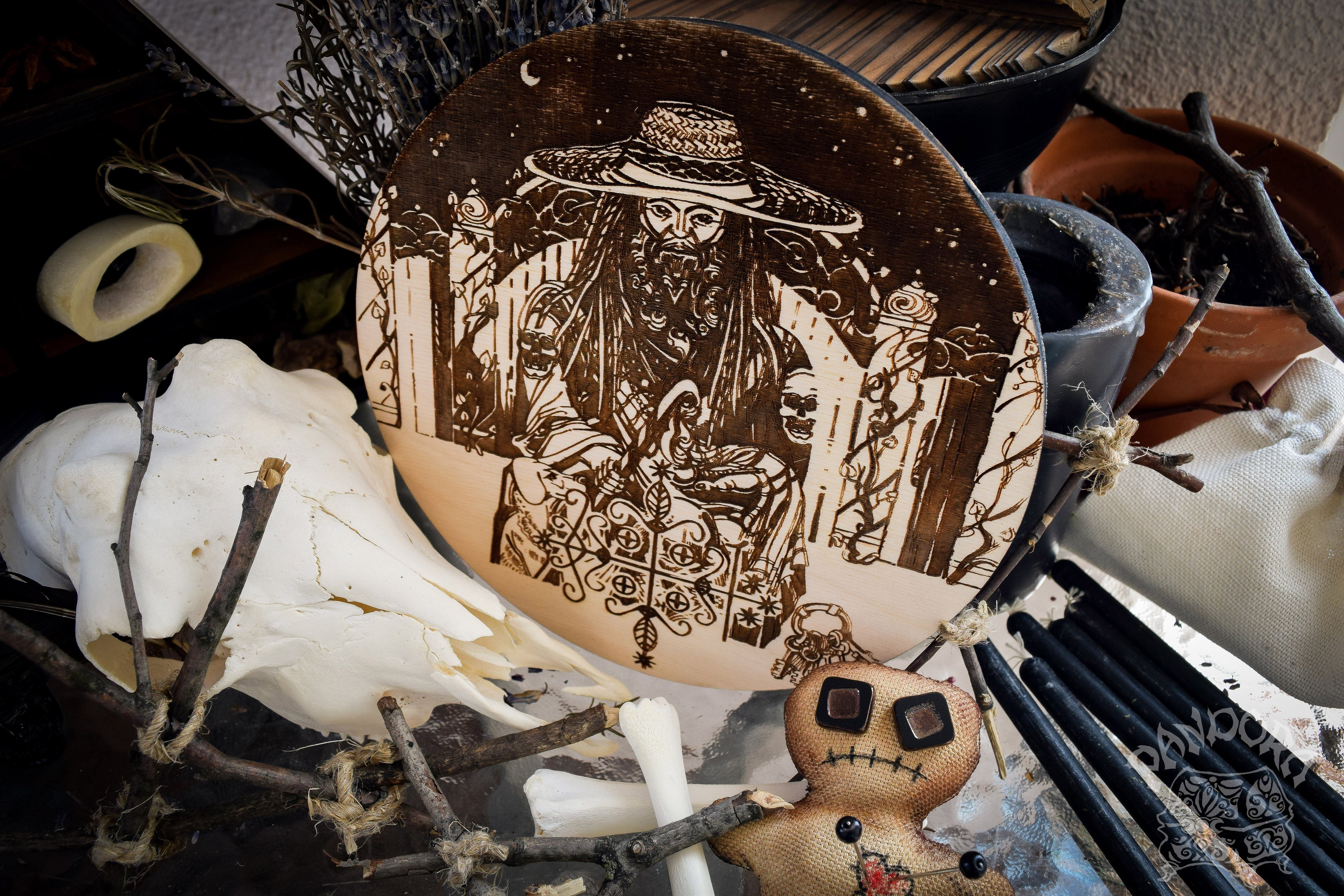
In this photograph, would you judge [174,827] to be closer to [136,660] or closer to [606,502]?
[136,660]

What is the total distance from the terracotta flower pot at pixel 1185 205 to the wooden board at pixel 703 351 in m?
0.44

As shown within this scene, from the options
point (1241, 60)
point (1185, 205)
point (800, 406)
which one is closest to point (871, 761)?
point (800, 406)

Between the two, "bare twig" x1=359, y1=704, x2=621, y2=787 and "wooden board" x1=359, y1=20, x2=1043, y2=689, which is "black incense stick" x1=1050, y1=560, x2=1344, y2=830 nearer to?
"wooden board" x1=359, y1=20, x2=1043, y2=689

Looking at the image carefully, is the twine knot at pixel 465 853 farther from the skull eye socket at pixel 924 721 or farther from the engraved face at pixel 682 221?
the engraved face at pixel 682 221

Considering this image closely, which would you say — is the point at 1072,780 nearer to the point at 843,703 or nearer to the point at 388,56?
the point at 843,703

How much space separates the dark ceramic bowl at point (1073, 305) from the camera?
81cm

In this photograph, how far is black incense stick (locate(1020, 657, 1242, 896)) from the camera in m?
0.77

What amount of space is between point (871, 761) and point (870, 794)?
0.02 metres

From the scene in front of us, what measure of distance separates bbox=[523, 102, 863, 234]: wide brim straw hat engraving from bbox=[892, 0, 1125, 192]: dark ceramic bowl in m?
0.23

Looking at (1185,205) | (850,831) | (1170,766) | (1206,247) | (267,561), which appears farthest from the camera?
(1185,205)

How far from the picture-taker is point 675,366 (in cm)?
81

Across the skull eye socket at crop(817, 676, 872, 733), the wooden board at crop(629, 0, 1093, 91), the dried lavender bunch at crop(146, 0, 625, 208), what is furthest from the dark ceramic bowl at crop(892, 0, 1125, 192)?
the skull eye socket at crop(817, 676, 872, 733)

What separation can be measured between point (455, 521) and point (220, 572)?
0.27m

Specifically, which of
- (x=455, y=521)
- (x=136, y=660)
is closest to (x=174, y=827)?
(x=136, y=660)
